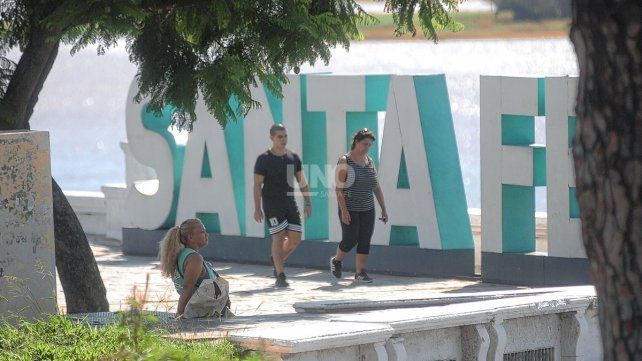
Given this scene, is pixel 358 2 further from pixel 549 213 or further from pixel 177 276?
pixel 549 213

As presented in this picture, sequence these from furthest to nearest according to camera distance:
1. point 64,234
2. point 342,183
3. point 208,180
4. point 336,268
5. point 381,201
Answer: point 208,180 → point 336,268 → point 381,201 → point 342,183 → point 64,234

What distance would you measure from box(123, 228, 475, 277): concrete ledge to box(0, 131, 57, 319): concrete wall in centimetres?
647

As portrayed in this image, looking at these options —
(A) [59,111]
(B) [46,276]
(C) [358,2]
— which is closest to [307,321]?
(B) [46,276]

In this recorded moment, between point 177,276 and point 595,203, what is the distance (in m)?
5.38

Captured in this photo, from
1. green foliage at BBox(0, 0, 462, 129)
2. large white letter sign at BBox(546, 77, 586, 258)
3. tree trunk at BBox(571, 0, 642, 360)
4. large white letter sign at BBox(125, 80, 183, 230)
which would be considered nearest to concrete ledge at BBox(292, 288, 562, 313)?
green foliage at BBox(0, 0, 462, 129)

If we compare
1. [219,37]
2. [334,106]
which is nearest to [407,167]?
[334,106]

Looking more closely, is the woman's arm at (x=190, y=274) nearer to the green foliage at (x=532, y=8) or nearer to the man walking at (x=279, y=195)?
the man walking at (x=279, y=195)

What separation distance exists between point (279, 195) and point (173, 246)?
14.6 feet

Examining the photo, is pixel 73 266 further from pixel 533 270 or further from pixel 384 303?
pixel 533 270

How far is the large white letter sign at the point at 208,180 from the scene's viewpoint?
15.3m

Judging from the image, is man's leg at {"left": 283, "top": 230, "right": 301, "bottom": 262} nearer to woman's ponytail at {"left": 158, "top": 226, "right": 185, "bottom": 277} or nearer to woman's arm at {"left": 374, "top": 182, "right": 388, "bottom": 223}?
woman's arm at {"left": 374, "top": 182, "right": 388, "bottom": 223}

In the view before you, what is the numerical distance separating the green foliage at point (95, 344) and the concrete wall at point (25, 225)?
0.23 metres

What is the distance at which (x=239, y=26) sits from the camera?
8992 mm

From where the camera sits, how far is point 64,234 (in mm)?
10000
